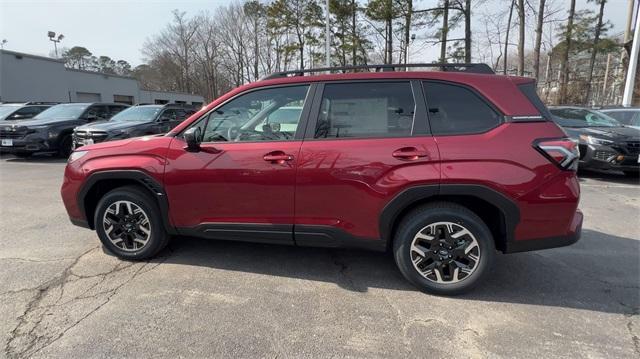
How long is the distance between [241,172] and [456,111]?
6.16ft

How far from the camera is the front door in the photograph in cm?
319

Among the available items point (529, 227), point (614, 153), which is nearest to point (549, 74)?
point (614, 153)

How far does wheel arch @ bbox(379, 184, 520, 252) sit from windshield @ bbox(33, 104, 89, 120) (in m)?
11.9

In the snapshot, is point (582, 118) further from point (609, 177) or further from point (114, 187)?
point (114, 187)

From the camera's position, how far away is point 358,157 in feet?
9.80

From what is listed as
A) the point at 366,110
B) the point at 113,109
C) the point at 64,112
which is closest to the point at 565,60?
the point at 113,109

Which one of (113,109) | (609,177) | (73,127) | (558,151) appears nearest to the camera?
(558,151)

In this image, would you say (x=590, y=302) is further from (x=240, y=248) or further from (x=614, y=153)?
(x=614, y=153)

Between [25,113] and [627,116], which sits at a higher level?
[25,113]

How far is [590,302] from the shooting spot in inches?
118

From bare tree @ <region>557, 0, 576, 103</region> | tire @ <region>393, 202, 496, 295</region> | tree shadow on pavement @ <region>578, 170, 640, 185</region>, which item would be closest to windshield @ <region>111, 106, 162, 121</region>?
tire @ <region>393, 202, 496, 295</region>

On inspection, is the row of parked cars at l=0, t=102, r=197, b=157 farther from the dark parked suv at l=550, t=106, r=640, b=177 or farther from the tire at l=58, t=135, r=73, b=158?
the dark parked suv at l=550, t=106, r=640, b=177

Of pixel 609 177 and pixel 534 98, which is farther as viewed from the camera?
pixel 609 177

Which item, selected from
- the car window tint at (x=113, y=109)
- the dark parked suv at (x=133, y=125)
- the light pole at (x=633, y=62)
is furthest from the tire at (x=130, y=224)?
the light pole at (x=633, y=62)
